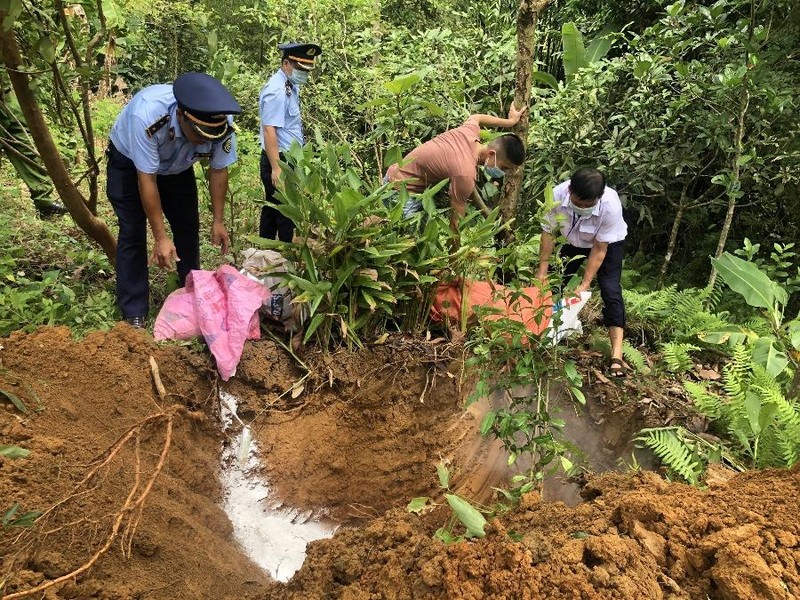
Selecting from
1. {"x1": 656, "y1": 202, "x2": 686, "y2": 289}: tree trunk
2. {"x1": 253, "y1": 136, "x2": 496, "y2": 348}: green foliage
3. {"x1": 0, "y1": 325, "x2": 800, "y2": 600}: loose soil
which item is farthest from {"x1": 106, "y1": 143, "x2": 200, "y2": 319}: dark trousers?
{"x1": 656, "y1": 202, "x2": 686, "y2": 289}: tree trunk

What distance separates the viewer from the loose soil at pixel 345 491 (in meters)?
1.54

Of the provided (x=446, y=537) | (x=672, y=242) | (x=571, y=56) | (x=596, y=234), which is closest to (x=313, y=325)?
(x=446, y=537)

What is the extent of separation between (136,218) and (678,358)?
3.41 m

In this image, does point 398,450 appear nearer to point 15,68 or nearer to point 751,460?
point 751,460

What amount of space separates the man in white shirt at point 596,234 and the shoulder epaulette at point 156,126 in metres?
2.11

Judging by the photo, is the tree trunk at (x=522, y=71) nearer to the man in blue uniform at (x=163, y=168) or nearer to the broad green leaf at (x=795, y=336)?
the man in blue uniform at (x=163, y=168)

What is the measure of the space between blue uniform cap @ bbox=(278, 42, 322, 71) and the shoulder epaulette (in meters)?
1.28

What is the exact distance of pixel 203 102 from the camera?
268 centimetres

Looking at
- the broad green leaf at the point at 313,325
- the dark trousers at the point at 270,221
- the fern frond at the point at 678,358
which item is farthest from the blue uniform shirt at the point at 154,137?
the fern frond at the point at 678,358

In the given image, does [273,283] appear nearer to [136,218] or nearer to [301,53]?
[136,218]

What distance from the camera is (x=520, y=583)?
1492mm

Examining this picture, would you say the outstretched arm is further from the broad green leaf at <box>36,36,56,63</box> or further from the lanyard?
the broad green leaf at <box>36,36,56,63</box>

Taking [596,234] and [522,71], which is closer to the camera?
[596,234]

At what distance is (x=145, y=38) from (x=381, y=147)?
5.41 meters
